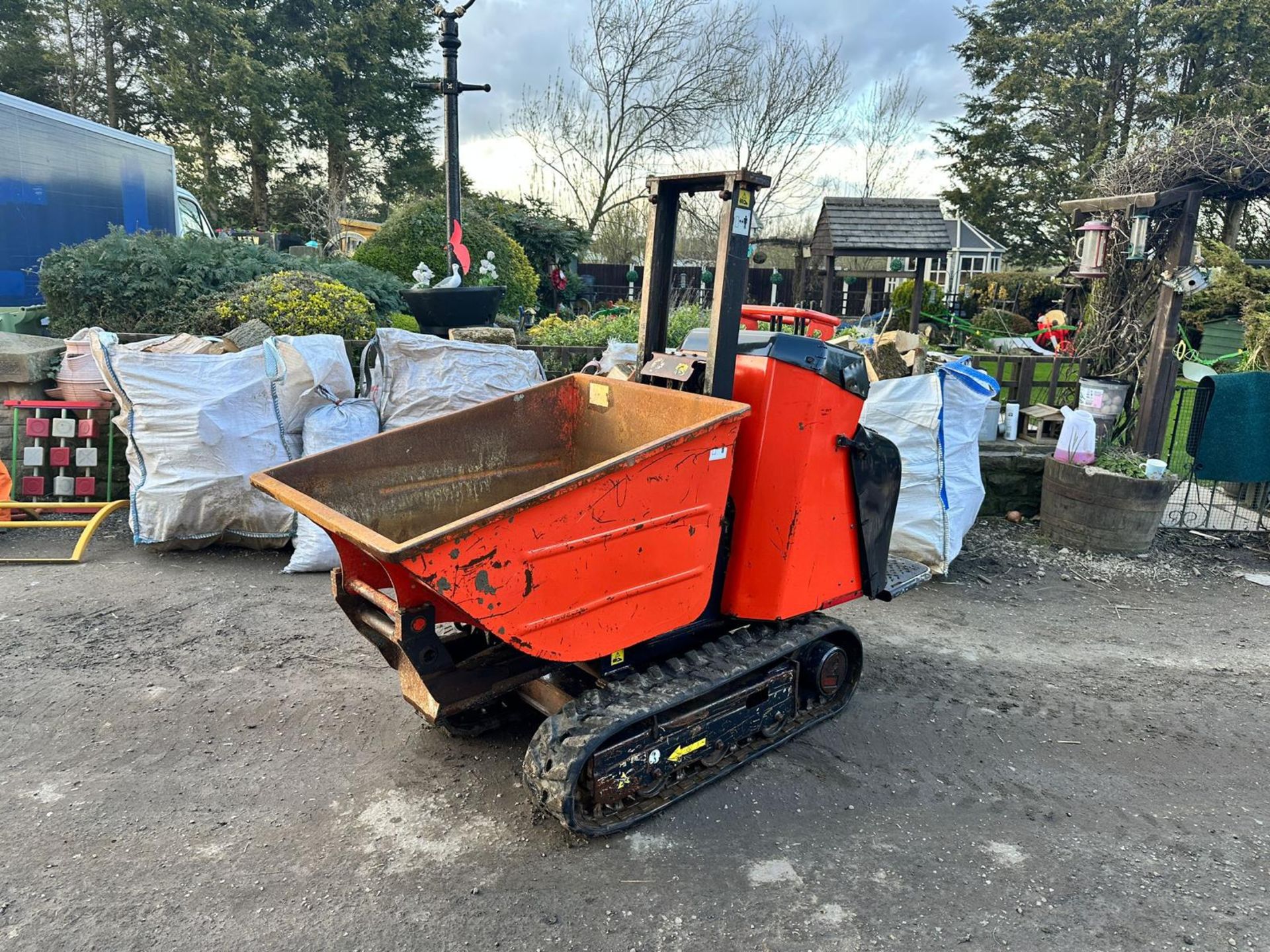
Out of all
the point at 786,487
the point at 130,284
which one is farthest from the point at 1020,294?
the point at 786,487

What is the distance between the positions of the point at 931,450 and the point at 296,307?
5143 millimetres

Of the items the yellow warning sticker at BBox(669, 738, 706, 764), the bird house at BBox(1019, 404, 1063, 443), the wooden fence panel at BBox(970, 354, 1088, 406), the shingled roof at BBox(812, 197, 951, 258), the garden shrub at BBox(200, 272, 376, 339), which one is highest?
the shingled roof at BBox(812, 197, 951, 258)

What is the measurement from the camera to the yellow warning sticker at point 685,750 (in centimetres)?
288

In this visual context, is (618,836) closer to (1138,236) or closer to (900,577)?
(900,577)

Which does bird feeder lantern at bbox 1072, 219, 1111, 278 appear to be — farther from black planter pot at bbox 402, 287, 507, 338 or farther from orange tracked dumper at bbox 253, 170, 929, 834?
black planter pot at bbox 402, 287, 507, 338

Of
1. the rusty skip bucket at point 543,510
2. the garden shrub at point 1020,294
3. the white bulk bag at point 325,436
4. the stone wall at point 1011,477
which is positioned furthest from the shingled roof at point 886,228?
the rusty skip bucket at point 543,510

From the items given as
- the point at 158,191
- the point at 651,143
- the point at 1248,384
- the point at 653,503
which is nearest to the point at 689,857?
the point at 653,503

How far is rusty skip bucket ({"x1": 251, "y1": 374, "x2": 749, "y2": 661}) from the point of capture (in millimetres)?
2367

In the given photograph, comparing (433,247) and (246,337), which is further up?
(433,247)

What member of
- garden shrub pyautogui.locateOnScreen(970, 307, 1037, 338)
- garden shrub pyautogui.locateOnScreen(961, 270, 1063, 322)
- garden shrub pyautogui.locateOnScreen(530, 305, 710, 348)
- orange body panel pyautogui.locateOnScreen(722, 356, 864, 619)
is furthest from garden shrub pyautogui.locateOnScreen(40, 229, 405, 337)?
garden shrub pyautogui.locateOnScreen(961, 270, 1063, 322)

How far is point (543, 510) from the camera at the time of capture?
2410 mm

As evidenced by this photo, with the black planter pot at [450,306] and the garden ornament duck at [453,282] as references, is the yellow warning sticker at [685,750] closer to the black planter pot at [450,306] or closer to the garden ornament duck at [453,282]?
the black planter pot at [450,306]

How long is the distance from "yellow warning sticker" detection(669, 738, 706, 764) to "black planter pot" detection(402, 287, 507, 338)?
622 centimetres

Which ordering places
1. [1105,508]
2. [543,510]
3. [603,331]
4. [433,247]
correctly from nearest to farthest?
[543,510], [1105,508], [603,331], [433,247]
